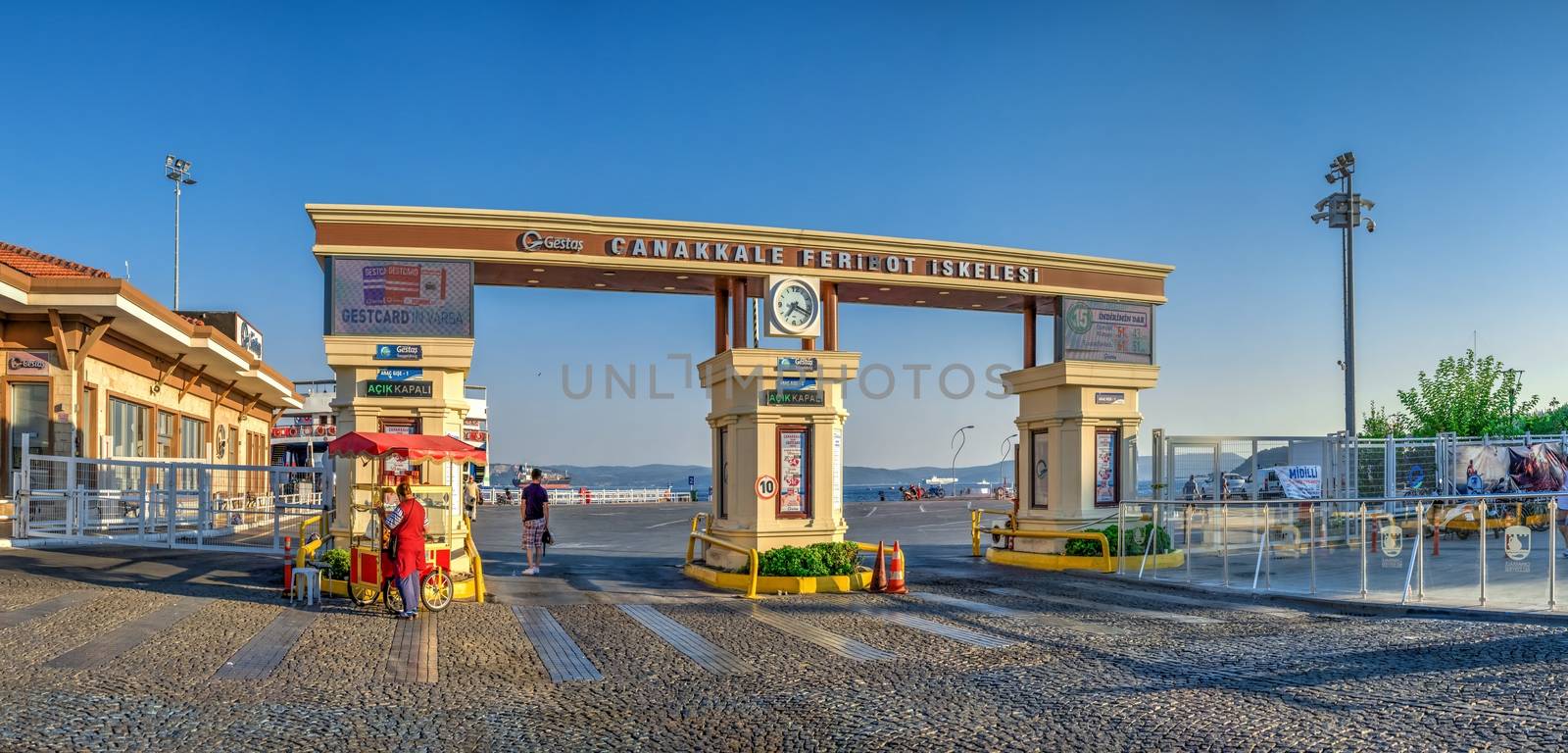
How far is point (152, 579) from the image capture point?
53.4 ft

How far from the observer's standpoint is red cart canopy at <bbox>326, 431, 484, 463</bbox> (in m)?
14.3

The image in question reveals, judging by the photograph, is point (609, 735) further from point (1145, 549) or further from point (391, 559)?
point (1145, 549)

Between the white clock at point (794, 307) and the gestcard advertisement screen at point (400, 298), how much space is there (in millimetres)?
4537

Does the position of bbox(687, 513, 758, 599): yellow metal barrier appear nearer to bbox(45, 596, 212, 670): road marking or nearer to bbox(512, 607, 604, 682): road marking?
bbox(512, 607, 604, 682): road marking

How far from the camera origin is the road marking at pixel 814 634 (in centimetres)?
1053

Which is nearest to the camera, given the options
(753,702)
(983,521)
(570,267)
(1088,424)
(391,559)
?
(753,702)

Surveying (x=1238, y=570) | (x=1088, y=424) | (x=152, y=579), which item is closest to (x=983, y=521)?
(x=1088, y=424)

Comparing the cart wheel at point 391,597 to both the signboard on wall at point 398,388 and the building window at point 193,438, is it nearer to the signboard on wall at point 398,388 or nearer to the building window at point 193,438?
the signboard on wall at point 398,388

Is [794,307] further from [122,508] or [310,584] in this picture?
[122,508]

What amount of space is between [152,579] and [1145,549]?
15409mm

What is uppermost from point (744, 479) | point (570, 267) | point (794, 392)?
point (570, 267)

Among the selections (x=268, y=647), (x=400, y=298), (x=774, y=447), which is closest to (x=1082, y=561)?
(x=774, y=447)

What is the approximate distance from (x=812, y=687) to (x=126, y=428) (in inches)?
1163

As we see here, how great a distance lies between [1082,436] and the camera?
20.2 meters
